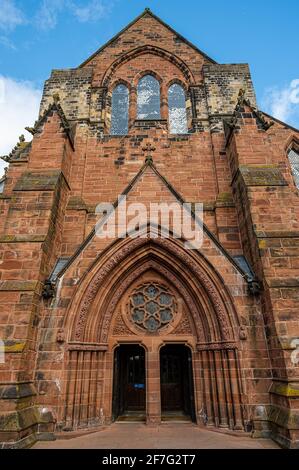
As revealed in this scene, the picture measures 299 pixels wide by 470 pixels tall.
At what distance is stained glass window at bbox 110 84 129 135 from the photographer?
424 inches

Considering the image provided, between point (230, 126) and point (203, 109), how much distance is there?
2.29 m

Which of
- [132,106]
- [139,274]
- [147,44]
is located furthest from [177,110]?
[139,274]

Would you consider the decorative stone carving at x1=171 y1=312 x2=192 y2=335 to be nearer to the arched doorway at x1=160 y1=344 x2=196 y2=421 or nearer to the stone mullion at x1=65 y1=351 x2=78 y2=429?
the arched doorway at x1=160 y1=344 x2=196 y2=421

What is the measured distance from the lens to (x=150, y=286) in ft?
24.8

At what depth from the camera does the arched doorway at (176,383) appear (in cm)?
700

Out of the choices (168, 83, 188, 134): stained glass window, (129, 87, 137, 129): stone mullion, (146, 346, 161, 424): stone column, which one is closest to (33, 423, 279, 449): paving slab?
(146, 346, 161, 424): stone column

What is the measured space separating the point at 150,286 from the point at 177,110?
728 centimetres

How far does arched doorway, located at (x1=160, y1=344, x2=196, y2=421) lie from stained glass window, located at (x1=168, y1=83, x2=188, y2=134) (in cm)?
763

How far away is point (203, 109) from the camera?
410 inches

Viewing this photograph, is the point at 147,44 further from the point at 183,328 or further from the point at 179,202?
the point at 183,328

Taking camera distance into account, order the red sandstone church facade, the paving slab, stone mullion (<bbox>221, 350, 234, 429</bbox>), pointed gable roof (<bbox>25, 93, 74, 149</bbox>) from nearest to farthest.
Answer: the paving slab, the red sandstone church facade, stone mullion (<bbox>221, 350, 234, 429</bbox>), pointed gable roof (<bbox>25, 93, 74, 149</bbox>)
